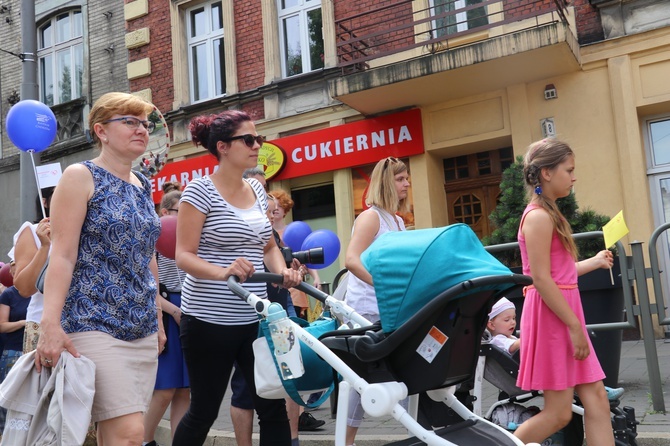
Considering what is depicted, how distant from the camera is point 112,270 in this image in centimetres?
306

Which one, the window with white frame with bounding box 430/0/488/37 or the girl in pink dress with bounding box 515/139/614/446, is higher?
the window with white frame with bounding box 430/0/488/37

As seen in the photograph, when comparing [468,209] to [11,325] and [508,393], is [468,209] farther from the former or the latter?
[508,393]

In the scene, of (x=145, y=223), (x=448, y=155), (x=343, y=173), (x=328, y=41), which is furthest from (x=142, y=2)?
(x=145, y=223)

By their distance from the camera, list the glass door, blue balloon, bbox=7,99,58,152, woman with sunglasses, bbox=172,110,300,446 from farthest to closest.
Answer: the glass door, blue balloon, bbox=7,99,58,152, woman with sunglasses, bbox=172,110,300,446

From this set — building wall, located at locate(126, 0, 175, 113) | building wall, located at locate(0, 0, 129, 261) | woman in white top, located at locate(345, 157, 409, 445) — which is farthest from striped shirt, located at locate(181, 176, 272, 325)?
building wall, located at locate(0, 0, 129, 261)

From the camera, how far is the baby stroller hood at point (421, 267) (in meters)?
2.77

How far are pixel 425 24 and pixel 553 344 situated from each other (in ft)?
31.3

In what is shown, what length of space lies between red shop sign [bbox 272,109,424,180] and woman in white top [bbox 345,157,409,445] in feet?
24.4

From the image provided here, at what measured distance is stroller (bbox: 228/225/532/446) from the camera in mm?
2715

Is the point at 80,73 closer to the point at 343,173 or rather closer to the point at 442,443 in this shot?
the point at 343,173

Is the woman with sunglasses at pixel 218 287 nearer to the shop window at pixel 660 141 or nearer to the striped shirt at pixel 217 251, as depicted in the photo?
the striped shirt at pixel 217 251

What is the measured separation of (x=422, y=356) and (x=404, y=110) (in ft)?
31.9

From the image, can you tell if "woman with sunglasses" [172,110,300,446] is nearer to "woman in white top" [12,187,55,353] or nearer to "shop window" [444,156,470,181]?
"woman in white top" [12,187,55,353]

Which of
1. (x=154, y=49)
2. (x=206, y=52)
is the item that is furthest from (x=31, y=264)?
(x=154, y=49)
